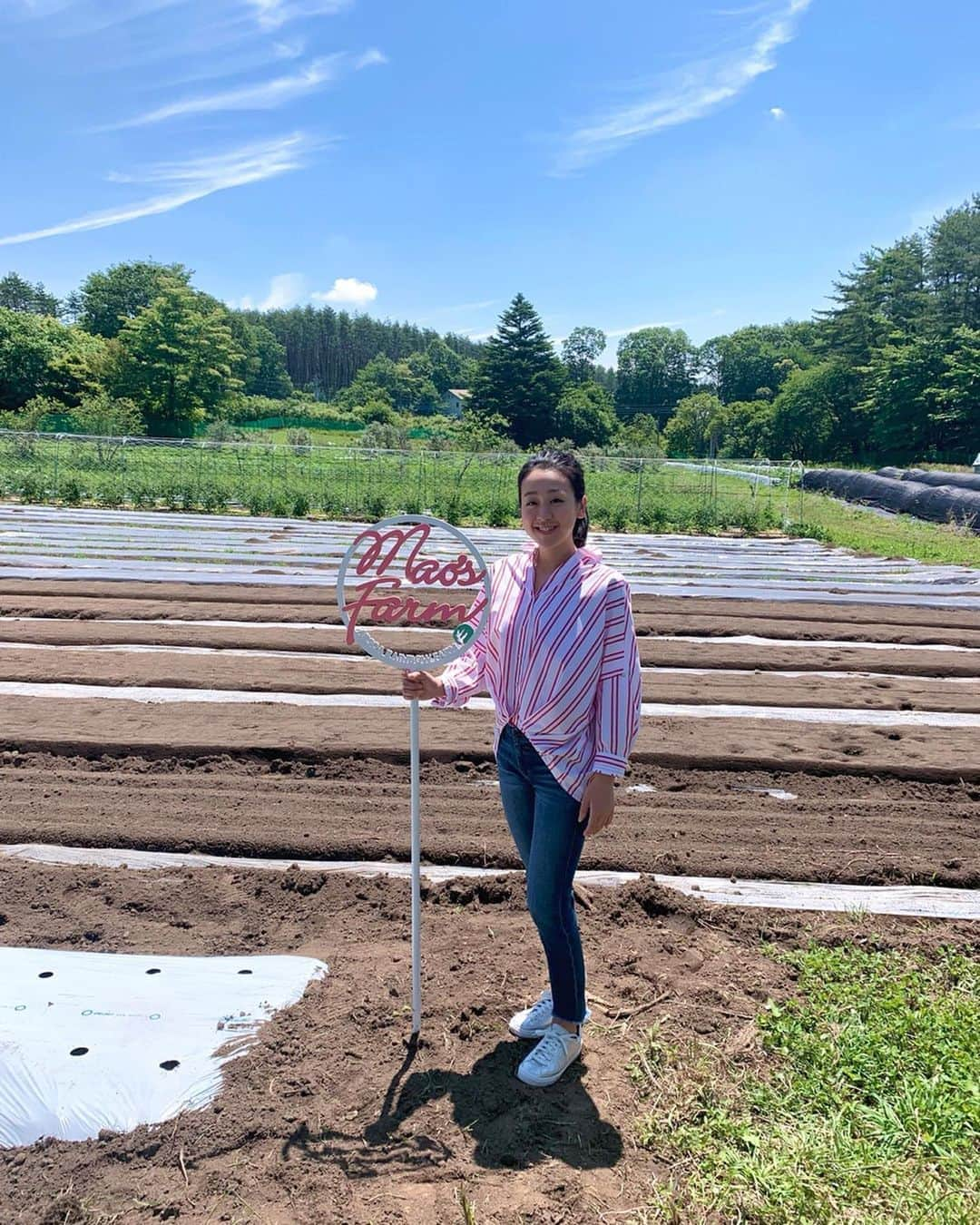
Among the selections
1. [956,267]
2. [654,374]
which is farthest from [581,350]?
[956,267]

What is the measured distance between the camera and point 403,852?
331cm

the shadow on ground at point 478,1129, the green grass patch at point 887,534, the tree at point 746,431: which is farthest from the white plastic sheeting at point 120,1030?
the tree at point 746,431

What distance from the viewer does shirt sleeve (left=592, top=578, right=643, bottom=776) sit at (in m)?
1.90

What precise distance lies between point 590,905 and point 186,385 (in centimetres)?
4332

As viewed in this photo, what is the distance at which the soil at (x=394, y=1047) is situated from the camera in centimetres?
177

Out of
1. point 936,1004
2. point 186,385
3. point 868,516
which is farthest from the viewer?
point 186,385

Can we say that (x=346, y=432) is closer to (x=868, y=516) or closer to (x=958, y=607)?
(x=868, y=516)

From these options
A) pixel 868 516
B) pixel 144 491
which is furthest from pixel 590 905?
pixel 868 516

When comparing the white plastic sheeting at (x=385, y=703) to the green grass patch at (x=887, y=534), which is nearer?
the white plastic sheeting at (x=385, y=703)

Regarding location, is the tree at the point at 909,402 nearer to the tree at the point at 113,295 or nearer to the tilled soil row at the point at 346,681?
the tilled soil row at the point at 346,681

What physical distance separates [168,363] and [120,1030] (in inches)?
1703

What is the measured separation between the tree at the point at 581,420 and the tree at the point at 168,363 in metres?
18.9

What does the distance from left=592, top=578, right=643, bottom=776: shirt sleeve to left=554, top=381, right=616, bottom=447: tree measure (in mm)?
45261

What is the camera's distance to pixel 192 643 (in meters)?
6.27
